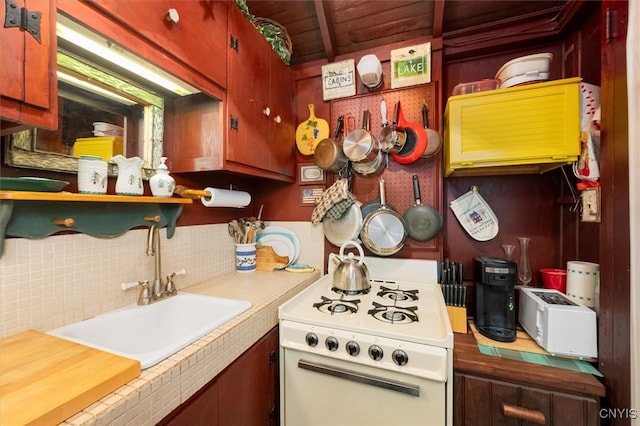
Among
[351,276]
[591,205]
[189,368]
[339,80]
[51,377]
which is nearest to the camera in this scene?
[51,377]

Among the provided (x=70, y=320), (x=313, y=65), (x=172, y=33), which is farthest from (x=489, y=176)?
(x=70, y=320)

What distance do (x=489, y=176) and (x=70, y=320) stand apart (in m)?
1.99

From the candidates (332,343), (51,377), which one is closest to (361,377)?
(332,343)

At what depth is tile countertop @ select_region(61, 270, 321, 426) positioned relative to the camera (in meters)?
0.54

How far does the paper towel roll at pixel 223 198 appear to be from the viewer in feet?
4.43

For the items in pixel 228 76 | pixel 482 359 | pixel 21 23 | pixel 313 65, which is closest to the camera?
pixel 21 23

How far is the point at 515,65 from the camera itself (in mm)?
1200

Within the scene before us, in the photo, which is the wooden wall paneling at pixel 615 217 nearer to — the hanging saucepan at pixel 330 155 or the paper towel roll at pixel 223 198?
the hanging saucepan at pixel 330 155

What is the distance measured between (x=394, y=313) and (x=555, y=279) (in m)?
0.83

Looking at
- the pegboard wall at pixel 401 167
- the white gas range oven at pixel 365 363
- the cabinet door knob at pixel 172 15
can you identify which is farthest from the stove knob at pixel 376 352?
the cabinet door knob at pixel 172 15

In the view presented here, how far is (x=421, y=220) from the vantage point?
152 centimetres

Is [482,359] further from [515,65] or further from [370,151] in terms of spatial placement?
[515,65]

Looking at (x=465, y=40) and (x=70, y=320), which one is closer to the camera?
(x=70, y=320)

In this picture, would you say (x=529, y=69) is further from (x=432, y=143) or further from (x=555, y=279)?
(x=555, y=279)
